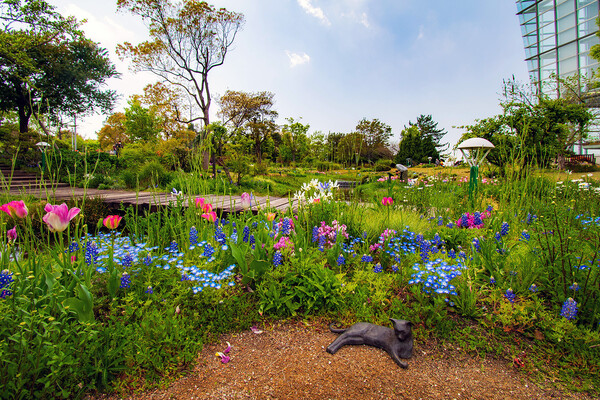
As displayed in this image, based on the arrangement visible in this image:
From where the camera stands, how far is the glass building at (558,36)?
22359 mm

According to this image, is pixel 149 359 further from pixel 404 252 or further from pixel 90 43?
pixel 90 43

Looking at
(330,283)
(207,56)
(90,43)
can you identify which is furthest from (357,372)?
(90,43)

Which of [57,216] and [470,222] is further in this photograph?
[470,222]

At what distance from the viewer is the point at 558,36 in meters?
24.3

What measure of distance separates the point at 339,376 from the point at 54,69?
74.1 feet

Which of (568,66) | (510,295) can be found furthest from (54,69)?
(568,66)

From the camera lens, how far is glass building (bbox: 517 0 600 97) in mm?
22359

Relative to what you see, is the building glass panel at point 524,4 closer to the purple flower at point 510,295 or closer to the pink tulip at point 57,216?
the purple flower at point 510,295

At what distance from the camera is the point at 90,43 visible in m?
17.6

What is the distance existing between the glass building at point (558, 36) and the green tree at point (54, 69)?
3020 centimetres

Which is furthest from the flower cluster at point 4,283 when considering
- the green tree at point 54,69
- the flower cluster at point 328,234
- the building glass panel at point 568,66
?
the building glass panel at point 568,66

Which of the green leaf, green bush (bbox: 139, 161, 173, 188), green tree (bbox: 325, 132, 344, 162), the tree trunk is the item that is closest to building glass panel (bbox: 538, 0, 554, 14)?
green tree (bbox: 325, 132, 344, 162)

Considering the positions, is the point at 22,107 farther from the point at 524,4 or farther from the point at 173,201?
the point at 524,4

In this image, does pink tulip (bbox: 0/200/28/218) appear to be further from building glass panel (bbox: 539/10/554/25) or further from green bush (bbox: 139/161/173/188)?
building glass panel (bbox: 539/10/554/25)
